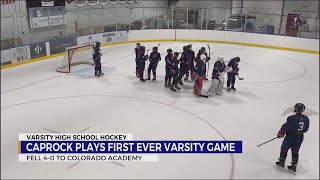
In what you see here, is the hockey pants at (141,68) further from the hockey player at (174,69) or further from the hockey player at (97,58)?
the hockey player at (97,58)

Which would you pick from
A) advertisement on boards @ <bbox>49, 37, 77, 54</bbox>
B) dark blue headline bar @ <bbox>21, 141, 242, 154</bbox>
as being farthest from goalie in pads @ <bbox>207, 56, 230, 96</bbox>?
advertisement on boards @ <bbox>49, 37, 77, 54</bbox>

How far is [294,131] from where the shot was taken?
489cm

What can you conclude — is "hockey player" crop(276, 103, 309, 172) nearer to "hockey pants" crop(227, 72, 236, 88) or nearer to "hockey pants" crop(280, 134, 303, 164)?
"hockey pants" crop(280, 134, 303, 164)

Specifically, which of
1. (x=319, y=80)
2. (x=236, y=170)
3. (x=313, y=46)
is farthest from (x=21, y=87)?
(x=313, y=46)

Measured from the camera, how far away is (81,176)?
496cm

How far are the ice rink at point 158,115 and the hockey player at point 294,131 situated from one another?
0.79 feet

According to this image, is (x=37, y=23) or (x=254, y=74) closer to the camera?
(x=254, y=74)

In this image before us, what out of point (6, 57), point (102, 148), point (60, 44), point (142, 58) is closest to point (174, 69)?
point (142, 58)

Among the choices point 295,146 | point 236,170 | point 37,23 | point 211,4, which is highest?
point 211,4

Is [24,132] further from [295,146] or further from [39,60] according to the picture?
[39,60]

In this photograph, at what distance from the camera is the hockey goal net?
1152 cm

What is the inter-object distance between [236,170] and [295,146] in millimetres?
960

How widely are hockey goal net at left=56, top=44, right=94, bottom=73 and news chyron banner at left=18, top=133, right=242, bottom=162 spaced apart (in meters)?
5.60

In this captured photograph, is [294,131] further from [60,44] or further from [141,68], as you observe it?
[60,44]
